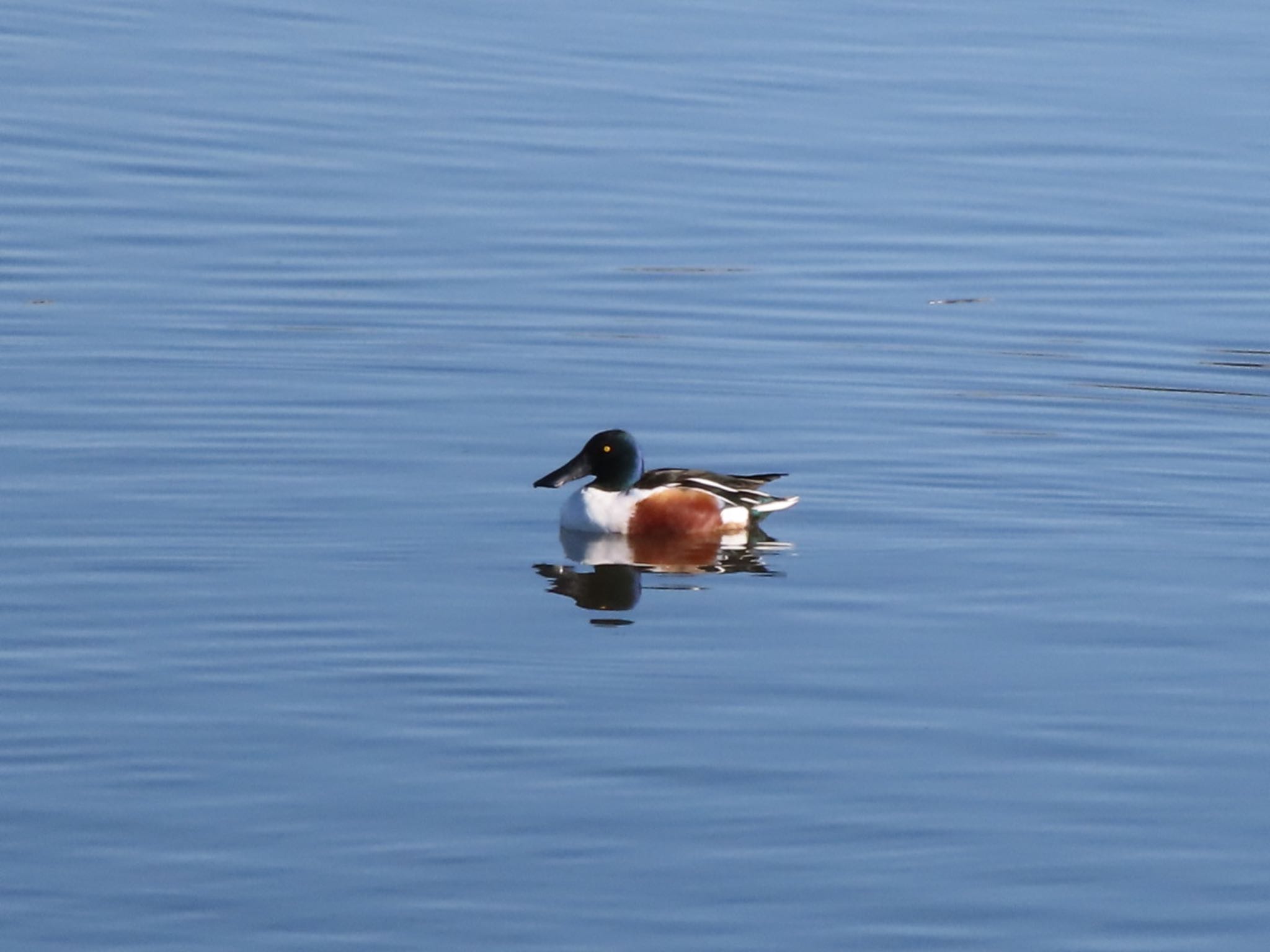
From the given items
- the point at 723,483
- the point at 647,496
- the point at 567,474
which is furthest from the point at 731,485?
the point at 567,474

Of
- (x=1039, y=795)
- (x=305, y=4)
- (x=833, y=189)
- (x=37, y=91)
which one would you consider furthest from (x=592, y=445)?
(x=305, y=4)

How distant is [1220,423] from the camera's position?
14.5m

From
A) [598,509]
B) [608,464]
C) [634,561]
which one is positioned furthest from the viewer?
[608,464]

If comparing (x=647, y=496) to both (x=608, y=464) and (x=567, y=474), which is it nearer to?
(x=608, y=464)

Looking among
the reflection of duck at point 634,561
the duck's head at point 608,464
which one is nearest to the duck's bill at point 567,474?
the duck's head at point 608,464

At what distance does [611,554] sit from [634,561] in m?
0.15

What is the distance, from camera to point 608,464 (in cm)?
1294

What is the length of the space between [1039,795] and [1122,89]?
61.8 feet

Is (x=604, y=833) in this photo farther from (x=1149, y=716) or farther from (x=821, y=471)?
(x=821, y=471)

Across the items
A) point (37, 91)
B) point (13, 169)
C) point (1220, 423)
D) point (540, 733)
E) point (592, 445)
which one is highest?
point (37, 91)

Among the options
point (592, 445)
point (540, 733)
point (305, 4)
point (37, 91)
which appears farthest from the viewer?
point (305, 4)

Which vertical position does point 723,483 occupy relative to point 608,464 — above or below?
below

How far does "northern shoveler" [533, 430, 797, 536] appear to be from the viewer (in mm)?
12484

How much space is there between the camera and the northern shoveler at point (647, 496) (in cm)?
1248
